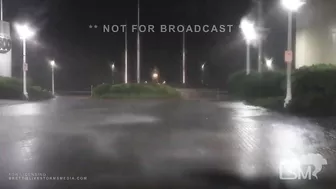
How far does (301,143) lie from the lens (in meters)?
11.7

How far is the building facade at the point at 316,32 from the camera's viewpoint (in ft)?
116

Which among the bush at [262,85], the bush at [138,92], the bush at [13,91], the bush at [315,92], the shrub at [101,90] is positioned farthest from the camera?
the shrub at [101,90]

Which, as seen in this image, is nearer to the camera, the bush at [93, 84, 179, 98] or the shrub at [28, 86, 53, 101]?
the shrub at [28, 86, 53, 101]

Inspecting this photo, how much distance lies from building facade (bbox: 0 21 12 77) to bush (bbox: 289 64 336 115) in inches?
962

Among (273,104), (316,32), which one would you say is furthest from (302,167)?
(316,32)

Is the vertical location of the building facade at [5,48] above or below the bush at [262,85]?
above

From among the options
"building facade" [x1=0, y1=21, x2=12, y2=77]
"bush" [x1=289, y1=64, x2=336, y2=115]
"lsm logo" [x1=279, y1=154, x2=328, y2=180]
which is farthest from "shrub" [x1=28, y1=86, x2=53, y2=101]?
"lsm logo" [x1=279, y1=154, x2=328, y2=180]

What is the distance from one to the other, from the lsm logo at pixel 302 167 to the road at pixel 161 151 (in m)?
0.14

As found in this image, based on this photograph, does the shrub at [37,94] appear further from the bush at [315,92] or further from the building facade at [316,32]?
the building facade at [316,32]

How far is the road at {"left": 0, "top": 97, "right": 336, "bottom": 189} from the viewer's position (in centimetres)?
770

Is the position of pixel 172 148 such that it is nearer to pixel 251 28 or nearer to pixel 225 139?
pixel 225 139

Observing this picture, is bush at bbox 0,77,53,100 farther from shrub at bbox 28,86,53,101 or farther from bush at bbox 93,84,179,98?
bush at bbox 93,84,179,98

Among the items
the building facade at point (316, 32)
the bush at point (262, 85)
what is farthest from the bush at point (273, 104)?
the building facade at point (316, 32)

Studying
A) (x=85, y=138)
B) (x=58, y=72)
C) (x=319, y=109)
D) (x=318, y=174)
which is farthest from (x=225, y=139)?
(x=58, y=72)
